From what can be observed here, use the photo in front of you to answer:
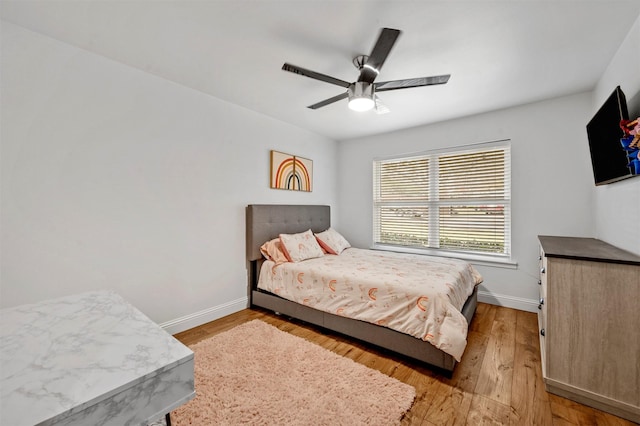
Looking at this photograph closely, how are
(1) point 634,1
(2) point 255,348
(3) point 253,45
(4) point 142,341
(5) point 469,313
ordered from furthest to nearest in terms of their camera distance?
(5) point 469,313 → (2) point 255,348 → (3) point 253,45 → (1) point 634,1 → (4) point 142,341

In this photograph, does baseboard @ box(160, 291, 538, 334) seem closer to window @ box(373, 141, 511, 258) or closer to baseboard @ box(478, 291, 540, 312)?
baseboard @ box(478, 291, 540, 312)

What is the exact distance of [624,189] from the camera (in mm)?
1892

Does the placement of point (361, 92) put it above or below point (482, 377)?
above

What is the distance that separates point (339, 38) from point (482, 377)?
102 inches

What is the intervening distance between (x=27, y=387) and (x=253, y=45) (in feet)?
6.95

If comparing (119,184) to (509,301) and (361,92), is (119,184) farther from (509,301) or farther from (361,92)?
(509,301)

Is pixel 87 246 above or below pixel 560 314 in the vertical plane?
above

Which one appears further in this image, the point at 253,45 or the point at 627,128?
the point at 253,45

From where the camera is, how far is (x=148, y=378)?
2.15 feet

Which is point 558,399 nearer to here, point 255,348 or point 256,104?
point 255,348

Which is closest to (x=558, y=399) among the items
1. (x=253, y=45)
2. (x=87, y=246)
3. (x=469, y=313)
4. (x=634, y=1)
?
(x=469, y=313)

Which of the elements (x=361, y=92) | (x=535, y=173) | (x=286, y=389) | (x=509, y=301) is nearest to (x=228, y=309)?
Result: (x=286, y=389)

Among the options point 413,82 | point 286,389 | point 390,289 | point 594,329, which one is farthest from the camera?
point 390,289

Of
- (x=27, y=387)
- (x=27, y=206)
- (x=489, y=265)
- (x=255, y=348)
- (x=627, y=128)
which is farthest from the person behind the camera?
(x=489, y=265)
